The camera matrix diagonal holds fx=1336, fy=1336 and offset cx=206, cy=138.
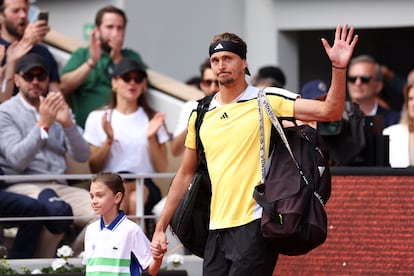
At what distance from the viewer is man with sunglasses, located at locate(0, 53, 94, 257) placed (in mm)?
11336

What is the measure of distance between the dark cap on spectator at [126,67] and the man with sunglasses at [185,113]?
0.52 meters

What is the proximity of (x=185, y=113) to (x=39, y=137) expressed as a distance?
167 cm

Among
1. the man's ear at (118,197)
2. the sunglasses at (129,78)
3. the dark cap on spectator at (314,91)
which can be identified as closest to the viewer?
the man's ear at (118,197)

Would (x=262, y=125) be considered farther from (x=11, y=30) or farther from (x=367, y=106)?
(x=11, y=30)

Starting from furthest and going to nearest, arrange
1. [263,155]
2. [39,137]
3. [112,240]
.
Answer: [39,137] < [112,240] < [263,155]

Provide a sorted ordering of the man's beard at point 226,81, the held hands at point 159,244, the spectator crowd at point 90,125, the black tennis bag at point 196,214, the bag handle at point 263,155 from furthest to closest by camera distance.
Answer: the spectator crowd at point 90,125, the black tennis bag at point 196,214, the held hands at point 159,244, the man's beard at point 226,81, the bag handle at point 263,155

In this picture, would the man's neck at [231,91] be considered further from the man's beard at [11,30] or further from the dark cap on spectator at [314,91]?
the man's beard at [11,30]

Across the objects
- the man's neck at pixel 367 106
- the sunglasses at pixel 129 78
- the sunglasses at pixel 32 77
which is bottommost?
the man's neck at pixel 367 106

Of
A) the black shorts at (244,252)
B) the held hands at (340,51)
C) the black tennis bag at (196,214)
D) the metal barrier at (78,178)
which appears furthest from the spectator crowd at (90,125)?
the held hands at (340,51)

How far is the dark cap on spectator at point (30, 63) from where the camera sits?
1178 centimetres

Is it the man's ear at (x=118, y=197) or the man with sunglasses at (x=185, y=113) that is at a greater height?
the man with sunglasses at (x=185, y=113)

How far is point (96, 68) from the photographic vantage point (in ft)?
42.4

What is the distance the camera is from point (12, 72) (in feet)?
39.8

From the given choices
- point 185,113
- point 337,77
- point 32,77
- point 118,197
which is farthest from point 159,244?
point 185,113
